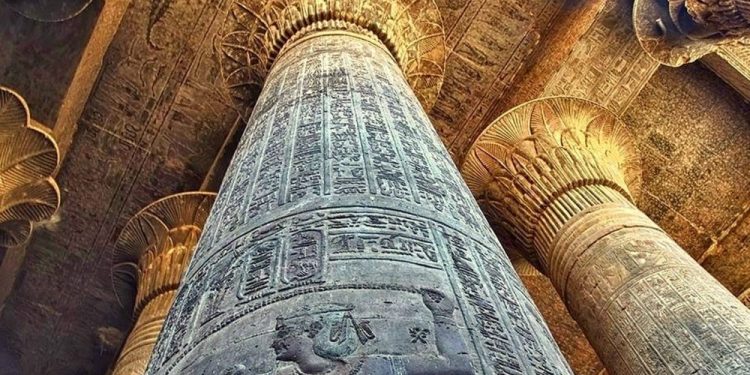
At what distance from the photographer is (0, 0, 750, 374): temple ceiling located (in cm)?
711

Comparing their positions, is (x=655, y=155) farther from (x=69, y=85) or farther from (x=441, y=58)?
(x=69, y=85)

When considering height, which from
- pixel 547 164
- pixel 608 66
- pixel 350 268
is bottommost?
pixel 350 268

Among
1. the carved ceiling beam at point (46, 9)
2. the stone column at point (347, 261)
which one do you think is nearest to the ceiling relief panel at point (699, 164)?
the stone column at point (347, 261)

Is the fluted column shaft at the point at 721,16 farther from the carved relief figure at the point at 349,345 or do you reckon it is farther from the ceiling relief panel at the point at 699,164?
the carved relief figure at the point at 349,345

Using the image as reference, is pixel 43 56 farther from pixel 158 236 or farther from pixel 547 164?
pixel 547 164

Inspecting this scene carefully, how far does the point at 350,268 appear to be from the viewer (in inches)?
87.6

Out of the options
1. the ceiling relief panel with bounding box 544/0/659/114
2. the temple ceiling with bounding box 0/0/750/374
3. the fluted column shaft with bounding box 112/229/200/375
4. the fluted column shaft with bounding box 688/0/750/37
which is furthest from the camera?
the ceiling relief panel with bounding box 544/0/659/114

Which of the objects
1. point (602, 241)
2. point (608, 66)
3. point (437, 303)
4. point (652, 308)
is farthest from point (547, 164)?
point (437, 303)

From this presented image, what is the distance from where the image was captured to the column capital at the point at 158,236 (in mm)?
6539

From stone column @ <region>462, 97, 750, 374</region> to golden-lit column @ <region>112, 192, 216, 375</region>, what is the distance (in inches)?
99.7

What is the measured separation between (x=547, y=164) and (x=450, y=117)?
1.74m

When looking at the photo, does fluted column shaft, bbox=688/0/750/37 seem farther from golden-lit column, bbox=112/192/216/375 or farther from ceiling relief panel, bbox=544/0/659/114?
golden-lit column, bbox=112/192/216/375

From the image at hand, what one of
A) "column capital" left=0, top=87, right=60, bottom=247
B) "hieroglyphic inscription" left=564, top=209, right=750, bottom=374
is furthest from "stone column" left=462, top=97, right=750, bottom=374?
"column capital" left=0, top=87, right=60, bottom=247

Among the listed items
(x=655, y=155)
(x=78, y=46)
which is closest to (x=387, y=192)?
(x=78, y=46)
